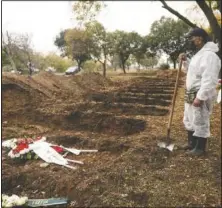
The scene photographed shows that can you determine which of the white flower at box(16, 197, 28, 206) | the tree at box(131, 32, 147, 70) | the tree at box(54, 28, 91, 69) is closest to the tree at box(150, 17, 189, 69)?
the tree at box(131, 32, 147, 70)

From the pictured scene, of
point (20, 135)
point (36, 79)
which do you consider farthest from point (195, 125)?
point (36, 79)

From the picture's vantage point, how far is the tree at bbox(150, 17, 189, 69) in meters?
29.9

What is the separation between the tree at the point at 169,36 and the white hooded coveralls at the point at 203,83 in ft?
81.6

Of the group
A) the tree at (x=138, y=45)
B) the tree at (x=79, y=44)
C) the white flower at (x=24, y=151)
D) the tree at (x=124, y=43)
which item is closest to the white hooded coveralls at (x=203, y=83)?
the white flower at (x=24, y=151)

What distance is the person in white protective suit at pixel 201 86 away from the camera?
173 inches

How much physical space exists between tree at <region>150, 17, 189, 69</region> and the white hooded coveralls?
24.9m

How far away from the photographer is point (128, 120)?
7395mm

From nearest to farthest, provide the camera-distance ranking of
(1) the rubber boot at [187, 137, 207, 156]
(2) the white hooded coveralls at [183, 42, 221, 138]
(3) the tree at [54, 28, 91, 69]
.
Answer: (2) the white hooded coveralls at [183, 42, 221, 138] < (1) the rubber boot at [187, 137, 207, 156] < (3) the tree at [54, 28, 91, 69]

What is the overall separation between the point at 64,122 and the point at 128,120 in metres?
1.54

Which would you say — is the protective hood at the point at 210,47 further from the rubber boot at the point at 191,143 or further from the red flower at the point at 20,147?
the red flower at the point at 20,147

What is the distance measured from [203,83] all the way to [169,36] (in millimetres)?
27824

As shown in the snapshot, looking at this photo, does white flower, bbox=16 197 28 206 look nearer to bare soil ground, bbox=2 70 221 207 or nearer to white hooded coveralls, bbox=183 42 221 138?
bare soil ground, bbox=2 70 221 207

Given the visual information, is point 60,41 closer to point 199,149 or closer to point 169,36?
point 169,36

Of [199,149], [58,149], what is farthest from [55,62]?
[199,149]
